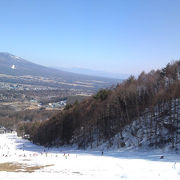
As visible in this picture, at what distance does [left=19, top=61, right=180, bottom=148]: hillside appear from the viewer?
27109mm

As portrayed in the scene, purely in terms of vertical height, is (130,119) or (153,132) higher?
(130,119)

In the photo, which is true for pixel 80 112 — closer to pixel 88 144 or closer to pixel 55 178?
pixel 88 144

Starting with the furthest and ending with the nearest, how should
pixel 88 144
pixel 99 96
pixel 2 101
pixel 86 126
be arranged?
pixel 2 101 < pixel 99 96 < pixel 86 126 < pixel 88 144

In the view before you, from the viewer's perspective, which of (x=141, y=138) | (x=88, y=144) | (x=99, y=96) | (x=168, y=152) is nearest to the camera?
(x=168, y=152)

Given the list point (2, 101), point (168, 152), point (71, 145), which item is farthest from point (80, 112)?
point (2, 101)

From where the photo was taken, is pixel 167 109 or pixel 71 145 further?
pixel 71 145

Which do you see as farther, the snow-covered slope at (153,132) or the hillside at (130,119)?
the hillside at (130,119)

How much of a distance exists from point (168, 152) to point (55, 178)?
45.6 ft

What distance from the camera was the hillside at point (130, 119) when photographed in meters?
27.1

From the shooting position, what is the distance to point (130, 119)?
34.3 meters

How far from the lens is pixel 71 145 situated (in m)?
38.8

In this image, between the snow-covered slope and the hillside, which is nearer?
the snow-covered slope

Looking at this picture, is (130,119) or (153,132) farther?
(130,119)

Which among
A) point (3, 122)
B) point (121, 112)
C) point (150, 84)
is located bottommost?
point (3, 122)
